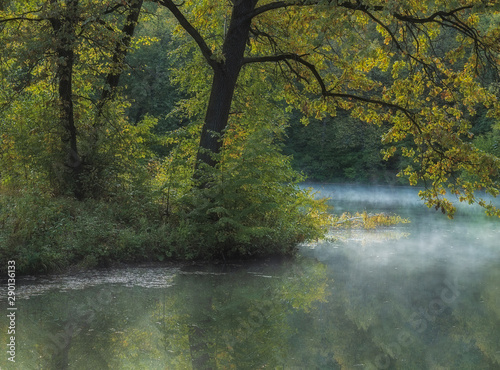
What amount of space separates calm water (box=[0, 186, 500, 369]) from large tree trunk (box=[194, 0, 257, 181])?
2.71m

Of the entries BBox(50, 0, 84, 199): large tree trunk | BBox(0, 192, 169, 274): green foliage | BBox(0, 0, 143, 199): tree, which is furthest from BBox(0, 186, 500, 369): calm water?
BBox(0, 0, 143, 199): tree

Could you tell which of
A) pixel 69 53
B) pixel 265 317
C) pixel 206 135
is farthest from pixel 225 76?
pixel 265 317

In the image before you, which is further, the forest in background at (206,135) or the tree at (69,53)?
the tree at (69,53)

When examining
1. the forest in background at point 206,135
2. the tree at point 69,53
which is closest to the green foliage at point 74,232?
the forest in background at point 206,135

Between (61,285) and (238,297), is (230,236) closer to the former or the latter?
(238,297)

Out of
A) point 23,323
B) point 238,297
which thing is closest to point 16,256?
point 23,323

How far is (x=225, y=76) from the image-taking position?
1129 centimetres

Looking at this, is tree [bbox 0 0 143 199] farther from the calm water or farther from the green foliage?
the calm water

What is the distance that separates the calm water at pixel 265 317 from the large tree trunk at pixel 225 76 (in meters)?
2.71

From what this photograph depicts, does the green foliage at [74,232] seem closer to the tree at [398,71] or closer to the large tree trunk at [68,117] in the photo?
the large tree trunk at [68,117]

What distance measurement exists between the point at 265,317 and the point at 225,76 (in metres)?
5.85

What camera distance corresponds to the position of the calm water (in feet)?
17.9

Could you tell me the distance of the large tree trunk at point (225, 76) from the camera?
440 inches

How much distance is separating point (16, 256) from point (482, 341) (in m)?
6.39
